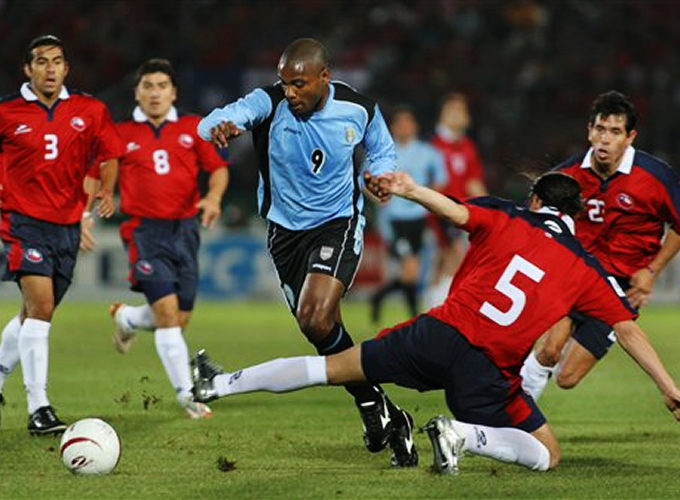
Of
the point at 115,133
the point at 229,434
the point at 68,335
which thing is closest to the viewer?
the point at 229,434

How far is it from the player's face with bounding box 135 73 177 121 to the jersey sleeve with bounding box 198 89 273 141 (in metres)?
2.50

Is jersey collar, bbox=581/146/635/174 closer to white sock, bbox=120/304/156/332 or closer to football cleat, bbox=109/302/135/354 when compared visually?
white sock, bbox=120/304/156/332

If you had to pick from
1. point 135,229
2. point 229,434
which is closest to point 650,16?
point 135,229

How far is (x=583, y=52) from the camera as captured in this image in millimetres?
24734

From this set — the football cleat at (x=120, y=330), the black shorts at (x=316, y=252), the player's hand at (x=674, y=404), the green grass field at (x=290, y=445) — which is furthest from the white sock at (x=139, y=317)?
the player's hand at (x=674, y=404)

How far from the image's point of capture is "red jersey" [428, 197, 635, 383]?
6930 mm

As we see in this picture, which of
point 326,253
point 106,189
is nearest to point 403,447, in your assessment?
point 326,253

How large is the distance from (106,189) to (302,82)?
218 cm

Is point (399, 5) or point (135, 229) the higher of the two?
point (399, 5)

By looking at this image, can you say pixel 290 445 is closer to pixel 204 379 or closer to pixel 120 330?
pixel 204 379

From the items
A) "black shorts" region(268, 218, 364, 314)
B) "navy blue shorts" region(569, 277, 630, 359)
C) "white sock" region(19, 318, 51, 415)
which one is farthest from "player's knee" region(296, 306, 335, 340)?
"navy blue shorts" region(569, 277, 630, 359)

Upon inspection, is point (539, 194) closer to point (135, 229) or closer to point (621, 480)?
point (621, 480)

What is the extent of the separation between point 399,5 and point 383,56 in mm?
1234

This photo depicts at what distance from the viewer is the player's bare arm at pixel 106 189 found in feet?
30.9
